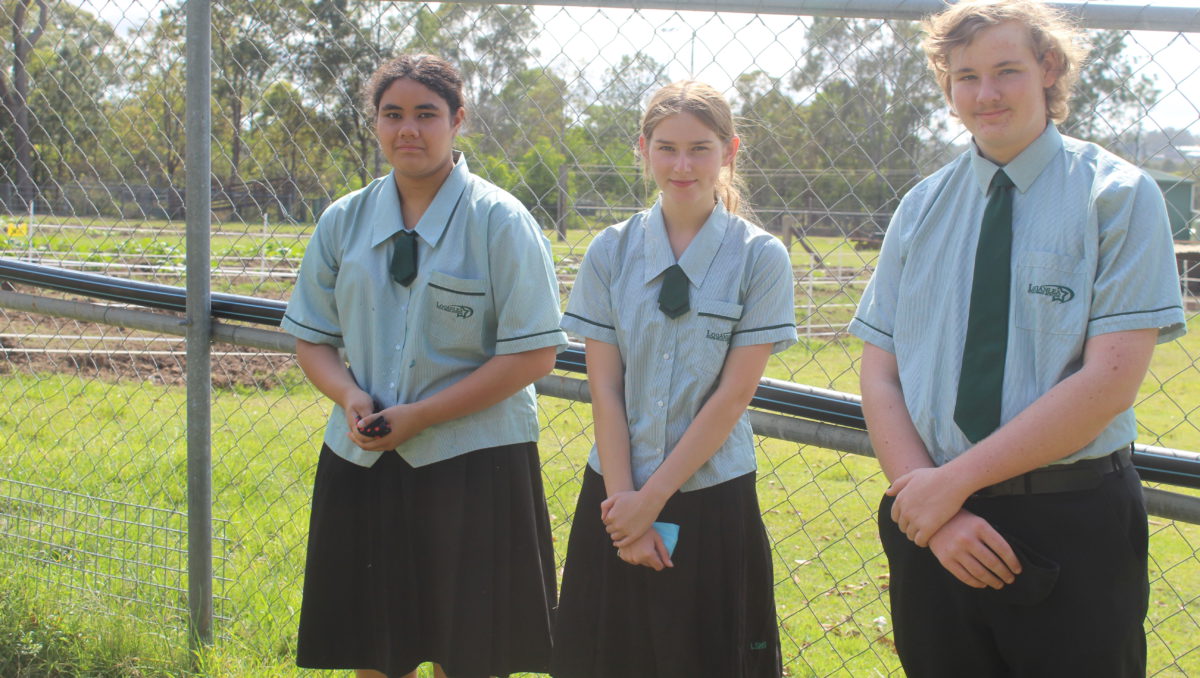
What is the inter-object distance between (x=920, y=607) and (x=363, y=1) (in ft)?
7.41

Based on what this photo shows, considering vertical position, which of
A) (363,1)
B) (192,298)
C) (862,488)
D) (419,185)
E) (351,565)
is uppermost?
(363,1)

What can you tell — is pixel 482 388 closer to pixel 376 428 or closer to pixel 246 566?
pixel 376 428

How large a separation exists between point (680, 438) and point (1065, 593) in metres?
0.80

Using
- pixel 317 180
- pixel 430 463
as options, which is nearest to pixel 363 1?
pixel 317 180

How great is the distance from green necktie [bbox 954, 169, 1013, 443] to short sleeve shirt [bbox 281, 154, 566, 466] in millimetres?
961

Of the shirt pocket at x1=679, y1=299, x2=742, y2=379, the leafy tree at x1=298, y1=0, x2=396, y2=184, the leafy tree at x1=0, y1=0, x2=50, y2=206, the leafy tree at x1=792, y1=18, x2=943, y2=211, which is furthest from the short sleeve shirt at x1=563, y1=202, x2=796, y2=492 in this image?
the leafy tree at x1=0, y1=0, x2=50, y2=206

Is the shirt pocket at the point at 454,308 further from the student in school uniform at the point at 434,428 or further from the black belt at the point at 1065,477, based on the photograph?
the black belt at the point at 1065,477

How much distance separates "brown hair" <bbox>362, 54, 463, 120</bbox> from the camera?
Result: 2521 mm

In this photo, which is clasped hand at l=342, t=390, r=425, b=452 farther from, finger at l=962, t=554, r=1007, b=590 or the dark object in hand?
finger at l=962, t=554, r=1007, b=590

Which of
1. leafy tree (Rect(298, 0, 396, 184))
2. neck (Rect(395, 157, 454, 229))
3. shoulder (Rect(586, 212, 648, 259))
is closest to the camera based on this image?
shoulder (Rect(586, 212, 648, 259))

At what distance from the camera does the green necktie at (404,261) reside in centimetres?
250

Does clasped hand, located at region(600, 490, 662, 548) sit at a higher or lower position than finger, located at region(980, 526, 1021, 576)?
lower

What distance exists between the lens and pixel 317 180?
3.22 m

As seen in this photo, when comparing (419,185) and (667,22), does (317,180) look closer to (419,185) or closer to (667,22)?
(419,185)
